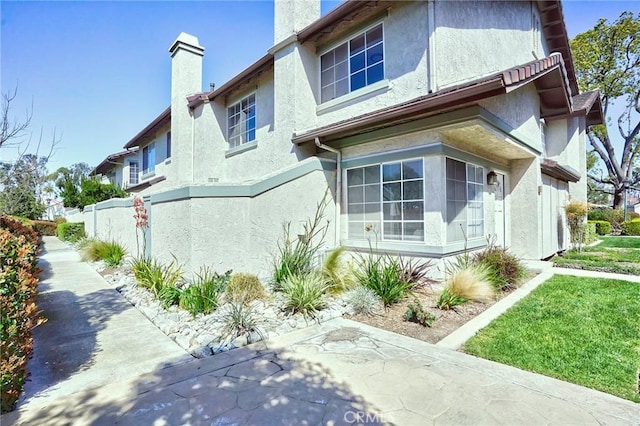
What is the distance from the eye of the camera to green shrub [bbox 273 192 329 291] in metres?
8.07

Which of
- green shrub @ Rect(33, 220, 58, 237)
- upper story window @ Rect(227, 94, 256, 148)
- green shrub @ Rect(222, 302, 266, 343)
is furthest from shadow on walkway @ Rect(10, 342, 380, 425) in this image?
green shrub @ Rect(33, 220, 58, 237)

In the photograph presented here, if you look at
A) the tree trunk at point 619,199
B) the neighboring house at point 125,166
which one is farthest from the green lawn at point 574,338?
the tree trunk at point 619,199

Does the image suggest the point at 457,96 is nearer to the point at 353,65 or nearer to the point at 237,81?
the point at 353,65

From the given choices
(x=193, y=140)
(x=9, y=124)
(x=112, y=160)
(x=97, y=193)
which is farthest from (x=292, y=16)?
Answer: (x=112, y=160)

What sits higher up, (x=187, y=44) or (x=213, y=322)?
(x=187, y=44)

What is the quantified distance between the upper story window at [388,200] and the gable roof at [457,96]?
129 cm

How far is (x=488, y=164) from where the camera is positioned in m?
11.5

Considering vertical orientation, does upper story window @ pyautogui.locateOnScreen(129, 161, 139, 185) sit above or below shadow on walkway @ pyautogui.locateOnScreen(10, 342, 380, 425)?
above

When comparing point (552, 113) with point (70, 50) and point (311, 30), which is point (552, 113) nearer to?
point (311, 30)

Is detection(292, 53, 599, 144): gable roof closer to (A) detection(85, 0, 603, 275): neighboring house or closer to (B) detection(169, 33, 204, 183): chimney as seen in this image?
(A) detection(85, 0, 603, 275): neighboring house
